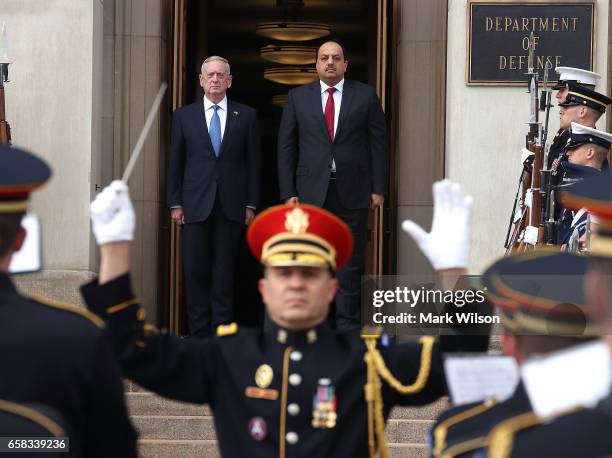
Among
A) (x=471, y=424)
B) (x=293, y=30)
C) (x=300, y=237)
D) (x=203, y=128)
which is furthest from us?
(x=293, y=30)

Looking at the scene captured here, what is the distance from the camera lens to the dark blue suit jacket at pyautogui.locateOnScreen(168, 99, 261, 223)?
9289 millimetres

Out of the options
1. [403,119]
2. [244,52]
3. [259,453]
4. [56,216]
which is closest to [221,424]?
[259,453]

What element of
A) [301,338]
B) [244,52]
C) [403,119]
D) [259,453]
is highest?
[244,52]

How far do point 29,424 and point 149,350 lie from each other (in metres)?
0.72

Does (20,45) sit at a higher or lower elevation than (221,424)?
higher

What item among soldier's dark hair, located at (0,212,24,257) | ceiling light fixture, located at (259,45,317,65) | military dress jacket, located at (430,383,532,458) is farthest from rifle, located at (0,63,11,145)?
military dress jacket, located at (430,383,532,458)

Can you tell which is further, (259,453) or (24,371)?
(259,453)

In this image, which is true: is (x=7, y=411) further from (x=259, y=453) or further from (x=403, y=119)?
(x=403, y=119)

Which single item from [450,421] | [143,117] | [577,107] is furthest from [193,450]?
[450,421]

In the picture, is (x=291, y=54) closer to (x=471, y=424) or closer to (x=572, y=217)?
(x=572, y=217)

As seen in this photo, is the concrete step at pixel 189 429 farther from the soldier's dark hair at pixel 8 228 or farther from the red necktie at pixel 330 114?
the soldier's dark hair at pixel 8 228

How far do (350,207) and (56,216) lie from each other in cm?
207

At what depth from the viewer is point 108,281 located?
4023mm

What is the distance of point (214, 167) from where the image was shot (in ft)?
30.7
